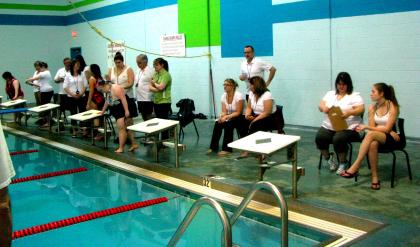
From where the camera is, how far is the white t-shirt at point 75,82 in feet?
25.4

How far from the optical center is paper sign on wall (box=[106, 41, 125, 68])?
11623mm

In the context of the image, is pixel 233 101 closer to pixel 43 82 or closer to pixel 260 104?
pixel 260 104

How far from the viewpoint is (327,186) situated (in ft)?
14.0

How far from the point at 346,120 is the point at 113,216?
252cm

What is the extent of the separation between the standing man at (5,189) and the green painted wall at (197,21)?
23.8ft

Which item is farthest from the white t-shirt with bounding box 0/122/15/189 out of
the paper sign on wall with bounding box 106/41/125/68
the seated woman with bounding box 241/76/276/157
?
the paper sign on wall with bounding box 106/41/125/68

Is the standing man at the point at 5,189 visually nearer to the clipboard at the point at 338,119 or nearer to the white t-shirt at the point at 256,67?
the clipboard at the point at 338,119

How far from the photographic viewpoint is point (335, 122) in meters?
4.73

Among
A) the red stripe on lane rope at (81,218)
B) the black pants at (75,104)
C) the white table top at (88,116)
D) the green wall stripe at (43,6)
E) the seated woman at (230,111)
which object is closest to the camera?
the red stripe on lane rope at (81,218)

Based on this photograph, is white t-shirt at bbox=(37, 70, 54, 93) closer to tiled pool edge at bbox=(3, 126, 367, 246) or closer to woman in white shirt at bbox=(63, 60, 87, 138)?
woman in white shirt at bbox=(63, 60, 87, 138)

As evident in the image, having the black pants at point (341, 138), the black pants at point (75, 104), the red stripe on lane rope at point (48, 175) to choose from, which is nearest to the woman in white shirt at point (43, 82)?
the black pants at point (75, 104)

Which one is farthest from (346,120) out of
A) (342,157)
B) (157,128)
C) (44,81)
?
(44,81)

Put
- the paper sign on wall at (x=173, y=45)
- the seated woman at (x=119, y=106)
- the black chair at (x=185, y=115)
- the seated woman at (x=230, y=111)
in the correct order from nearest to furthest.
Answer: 1. the seated woman at (x=230, y=111)
2. the seated woman at (x=119, y=106)
3. the black chair at (x=185, y=115)
4. the paper sign on wall at (x=173, y=45)

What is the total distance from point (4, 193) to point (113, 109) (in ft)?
14.2
